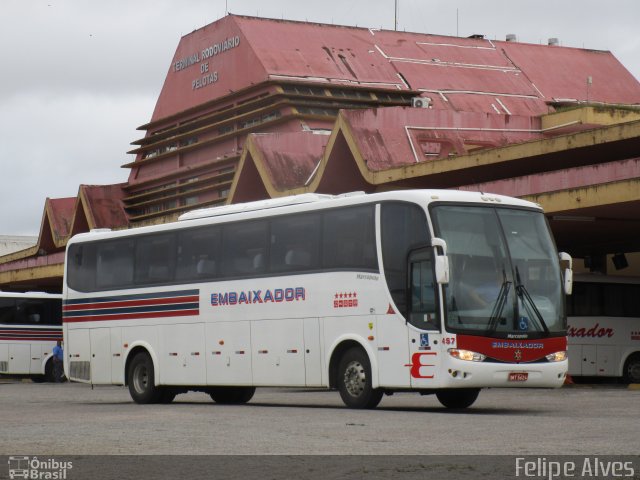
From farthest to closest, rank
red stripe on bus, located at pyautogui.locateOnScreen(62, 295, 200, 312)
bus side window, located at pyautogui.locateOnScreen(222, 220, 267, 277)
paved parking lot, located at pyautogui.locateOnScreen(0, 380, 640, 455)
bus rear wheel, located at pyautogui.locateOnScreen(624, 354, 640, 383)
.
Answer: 1. bus rear wheel, located at pyautogui.locateOnScreen(624, 354, 640, 383)
2. red stripe on bus, located at pyautogui.locateOnScreen(62, 295, 200, 312)
3. bus side window, located at pyautogui.locateOnScreen(222, 220, 267, 277)
4. paved parking lot, located at pyautogui.locateOnScreen(0, 380, 640, 455)

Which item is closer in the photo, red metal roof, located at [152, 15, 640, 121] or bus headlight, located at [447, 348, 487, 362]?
bus headlight, located at [447, 348, 487, 362]

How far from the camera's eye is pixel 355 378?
19703 millimetres

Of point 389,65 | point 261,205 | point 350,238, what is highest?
point 389,65

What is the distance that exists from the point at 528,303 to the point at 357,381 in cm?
285

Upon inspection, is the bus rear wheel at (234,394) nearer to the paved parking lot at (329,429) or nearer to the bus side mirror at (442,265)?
the paved parking lot at (329,429)

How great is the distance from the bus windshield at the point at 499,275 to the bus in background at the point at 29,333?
2900 centimetres

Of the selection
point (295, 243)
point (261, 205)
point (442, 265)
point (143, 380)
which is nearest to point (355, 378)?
point (295, 243)

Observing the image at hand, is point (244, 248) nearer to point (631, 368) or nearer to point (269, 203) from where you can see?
point (269, 203)

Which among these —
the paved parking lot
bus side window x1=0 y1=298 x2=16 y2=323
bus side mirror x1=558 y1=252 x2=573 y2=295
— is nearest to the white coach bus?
bus side mirror x1=558 y1=252 x2=573 y2=295
